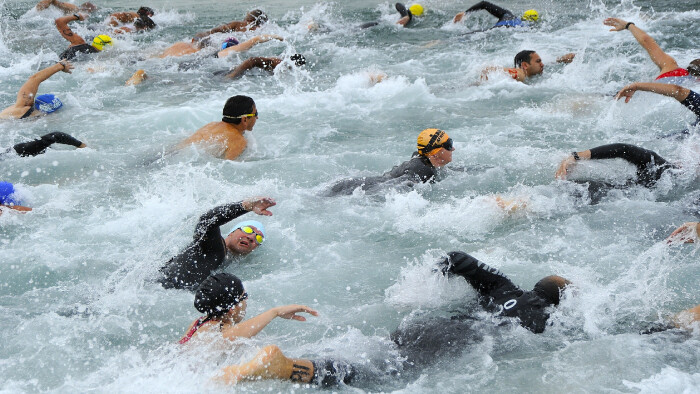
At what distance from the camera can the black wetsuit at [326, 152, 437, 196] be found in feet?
23.1

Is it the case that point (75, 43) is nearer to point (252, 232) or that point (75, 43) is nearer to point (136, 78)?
point (136, 78)

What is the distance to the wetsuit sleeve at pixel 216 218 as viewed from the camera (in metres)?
5.31

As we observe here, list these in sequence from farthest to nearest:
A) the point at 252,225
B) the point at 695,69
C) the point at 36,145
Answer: the point at 695,69 → the point at 36,145 → the point at 252,225

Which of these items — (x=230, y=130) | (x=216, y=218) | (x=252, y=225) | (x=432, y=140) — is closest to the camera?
(x=216, y=218)

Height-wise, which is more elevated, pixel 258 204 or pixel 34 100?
pixel 258 204

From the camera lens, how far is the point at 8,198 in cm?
676

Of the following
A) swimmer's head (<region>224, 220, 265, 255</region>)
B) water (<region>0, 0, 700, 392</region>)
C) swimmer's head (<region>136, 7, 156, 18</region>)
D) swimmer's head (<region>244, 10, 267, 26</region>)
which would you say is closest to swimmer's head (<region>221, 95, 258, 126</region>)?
water (<region>0, 0, 700, 392</region>)

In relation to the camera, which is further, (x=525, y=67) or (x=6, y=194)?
(x=525, y=67)

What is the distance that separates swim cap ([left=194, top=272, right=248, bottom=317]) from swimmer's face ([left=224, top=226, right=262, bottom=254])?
177 centimetres

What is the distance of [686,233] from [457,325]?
2014 millimetres

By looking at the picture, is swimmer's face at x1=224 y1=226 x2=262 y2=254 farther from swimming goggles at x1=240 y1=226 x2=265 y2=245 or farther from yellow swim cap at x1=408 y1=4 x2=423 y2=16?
yellow swim cap at x1=408 y1=4 x2=423 y2=16

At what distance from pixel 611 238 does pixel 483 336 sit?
84.7 inches

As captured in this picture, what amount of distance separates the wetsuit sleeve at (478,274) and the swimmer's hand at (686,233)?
1.45 m

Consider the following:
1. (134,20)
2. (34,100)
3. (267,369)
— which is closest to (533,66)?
(34,100)
